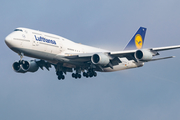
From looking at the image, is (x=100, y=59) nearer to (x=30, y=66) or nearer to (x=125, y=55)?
(x=125, y=55)

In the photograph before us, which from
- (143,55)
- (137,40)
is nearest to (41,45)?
(143,55)

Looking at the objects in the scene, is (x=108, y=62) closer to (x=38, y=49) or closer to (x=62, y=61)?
(x=62, y=61)

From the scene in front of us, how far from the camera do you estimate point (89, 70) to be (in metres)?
46.4

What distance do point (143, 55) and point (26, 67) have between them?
17.0 metres

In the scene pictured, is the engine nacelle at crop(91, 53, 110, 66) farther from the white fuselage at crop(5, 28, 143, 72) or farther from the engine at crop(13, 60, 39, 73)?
the engine at crop(13, 60, 39, 73)

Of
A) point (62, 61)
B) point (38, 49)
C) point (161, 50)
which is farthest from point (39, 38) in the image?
point (161, 50)

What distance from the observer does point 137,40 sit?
5644 cm

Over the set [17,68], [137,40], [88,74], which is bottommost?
[88,74]

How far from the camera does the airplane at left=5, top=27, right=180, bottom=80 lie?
40.0 metres

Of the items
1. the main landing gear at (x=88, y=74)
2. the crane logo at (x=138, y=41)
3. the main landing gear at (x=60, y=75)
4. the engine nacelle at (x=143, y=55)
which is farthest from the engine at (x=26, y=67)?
the crane logo at (x=138, y=41)

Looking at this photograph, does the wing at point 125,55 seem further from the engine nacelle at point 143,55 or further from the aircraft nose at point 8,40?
the aircraft nose at point 8,40

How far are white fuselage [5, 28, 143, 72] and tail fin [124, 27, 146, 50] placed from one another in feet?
40.4

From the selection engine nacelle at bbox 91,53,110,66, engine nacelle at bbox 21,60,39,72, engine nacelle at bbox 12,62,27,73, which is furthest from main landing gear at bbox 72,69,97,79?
engine nacelle at bbox 12,62,27,73

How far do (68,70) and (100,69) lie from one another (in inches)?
203
